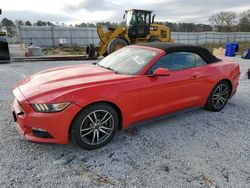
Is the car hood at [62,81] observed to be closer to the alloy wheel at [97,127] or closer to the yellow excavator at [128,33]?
the alloy wheel at [97,127]

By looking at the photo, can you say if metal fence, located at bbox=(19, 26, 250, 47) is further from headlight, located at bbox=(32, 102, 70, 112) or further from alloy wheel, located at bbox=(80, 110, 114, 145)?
headlight, located at bbox=(32, 102, 70, 112)

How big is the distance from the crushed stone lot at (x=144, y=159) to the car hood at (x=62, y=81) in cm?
78

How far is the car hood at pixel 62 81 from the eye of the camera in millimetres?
2653

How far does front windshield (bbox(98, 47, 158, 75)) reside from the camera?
11.0ft

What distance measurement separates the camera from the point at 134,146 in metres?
3.01

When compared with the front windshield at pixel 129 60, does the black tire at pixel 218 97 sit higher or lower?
lower

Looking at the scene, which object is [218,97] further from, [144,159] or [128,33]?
[128,33]

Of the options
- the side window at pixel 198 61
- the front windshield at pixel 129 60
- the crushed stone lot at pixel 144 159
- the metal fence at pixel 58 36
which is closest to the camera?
the crushed stone lot at pixel 144 159

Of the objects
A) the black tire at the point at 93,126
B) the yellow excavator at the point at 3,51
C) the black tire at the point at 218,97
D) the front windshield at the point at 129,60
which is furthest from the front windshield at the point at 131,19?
the black tire at the point at 93,126

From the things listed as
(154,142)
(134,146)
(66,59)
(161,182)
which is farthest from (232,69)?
(66,59)

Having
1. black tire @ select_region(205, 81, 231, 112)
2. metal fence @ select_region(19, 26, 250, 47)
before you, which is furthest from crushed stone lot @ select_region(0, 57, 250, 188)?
metal fence @ select_region(19, 26, 250, 47)

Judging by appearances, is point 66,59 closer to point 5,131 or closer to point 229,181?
point 5,131

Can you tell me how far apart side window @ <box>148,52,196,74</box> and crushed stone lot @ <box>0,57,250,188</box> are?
39.2 inches

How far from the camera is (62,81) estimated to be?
→ 118 inches
